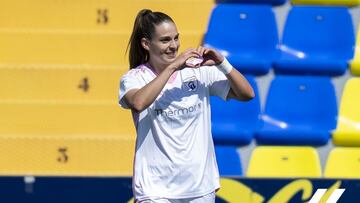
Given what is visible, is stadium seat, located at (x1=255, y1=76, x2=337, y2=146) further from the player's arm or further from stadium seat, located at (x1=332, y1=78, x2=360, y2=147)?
the player's arm

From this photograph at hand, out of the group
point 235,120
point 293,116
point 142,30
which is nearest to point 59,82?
point 235,120

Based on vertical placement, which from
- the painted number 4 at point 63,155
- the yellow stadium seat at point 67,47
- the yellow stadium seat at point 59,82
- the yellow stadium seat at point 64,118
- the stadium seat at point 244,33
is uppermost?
the stadium seat at point 244,33

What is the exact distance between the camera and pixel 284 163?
582cm

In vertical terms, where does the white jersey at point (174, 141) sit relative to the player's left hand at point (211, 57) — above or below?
below

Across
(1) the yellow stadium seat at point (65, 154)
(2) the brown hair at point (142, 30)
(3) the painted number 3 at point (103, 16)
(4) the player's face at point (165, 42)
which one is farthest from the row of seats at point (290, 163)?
(4) the player's face at point (165, 42)

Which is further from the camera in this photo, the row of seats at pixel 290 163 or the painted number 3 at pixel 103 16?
the painted number 3 at pixel 103 16

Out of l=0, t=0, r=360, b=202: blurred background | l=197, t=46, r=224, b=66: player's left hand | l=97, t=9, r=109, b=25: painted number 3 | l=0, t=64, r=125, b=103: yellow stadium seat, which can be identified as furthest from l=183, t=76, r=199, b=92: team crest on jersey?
l=97, t=9, r=109, b=25: painted number 3

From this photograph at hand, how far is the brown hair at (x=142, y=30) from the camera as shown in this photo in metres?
3.31

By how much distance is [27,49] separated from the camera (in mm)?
6559

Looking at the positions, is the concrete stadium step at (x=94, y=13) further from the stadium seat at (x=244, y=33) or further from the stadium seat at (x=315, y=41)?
the stadium seat at (x=315, y=41)

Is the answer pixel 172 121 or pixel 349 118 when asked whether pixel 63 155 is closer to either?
pixel 349 118

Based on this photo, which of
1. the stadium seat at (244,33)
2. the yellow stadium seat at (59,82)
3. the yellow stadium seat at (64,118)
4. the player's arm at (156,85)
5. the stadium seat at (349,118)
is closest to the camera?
the player's arm at (156,85)

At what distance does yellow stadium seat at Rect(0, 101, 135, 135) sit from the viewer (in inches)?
240

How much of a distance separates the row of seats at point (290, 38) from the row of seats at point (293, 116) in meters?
0.12
